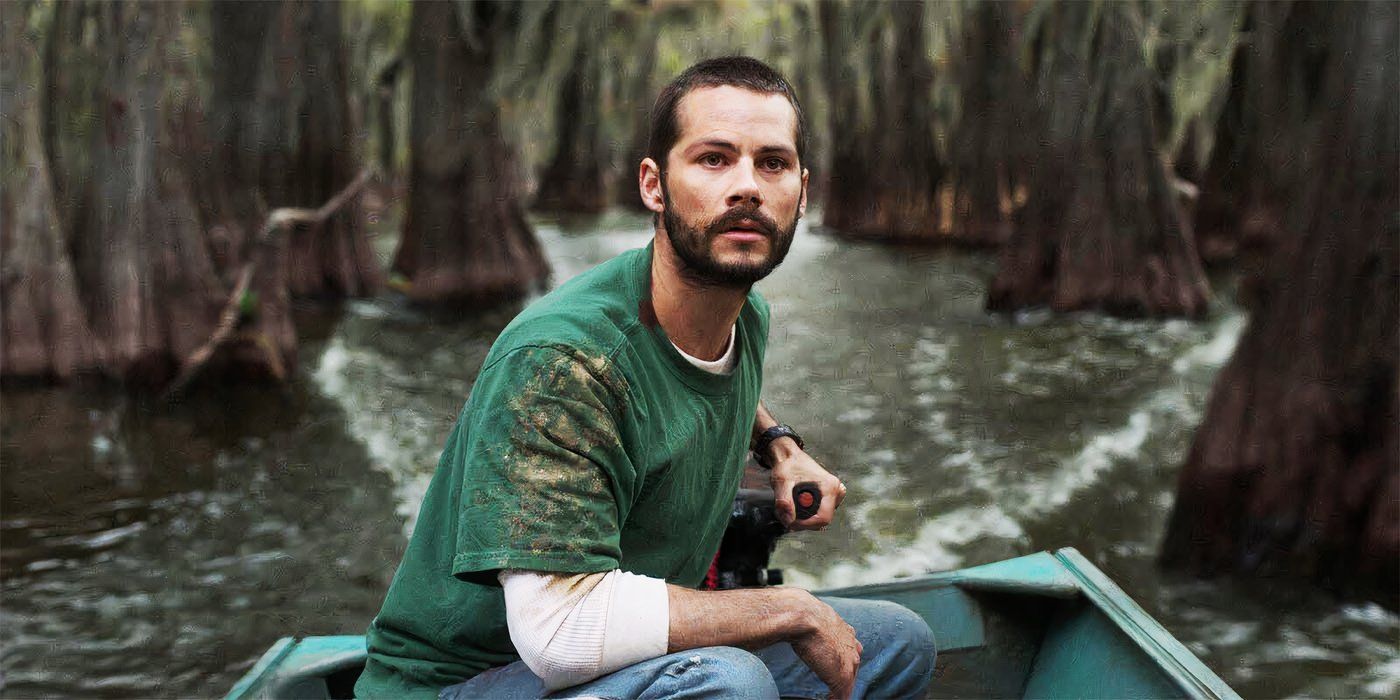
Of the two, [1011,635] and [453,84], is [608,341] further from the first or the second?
[453,84]

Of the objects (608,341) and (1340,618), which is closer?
(608,341)

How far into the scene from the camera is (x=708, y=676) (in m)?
2.20

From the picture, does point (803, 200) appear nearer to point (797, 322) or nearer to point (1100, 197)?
point (1100, 197)

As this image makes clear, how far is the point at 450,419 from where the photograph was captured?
10750 mm

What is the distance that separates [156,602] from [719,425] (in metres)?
5.17

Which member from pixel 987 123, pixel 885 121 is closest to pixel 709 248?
pixel 987 123

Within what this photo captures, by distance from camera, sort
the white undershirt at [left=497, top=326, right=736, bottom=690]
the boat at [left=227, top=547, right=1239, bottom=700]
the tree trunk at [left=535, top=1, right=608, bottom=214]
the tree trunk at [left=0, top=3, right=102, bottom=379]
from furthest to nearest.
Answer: the tree trunk at [left=535, top=1, right=608, bottom=214]
the tree trunk at [left=0, top=3, right=102, bottom=379]
the boat at [left=227, top=547, right=1239, bottom=700]
the white undershirt at [left=497, top=326, right=736, bottom=690]

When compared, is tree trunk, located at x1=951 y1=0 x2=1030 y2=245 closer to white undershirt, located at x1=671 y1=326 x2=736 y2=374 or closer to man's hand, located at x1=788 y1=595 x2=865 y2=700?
white undershirt, located at x1=671 y1=326 x2=736 y2=374

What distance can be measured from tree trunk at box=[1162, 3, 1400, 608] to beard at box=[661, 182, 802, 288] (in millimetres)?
4331

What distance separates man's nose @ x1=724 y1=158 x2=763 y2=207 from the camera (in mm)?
2383

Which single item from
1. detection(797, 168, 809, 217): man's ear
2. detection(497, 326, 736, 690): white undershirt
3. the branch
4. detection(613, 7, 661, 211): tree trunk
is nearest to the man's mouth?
detection(797, 168, 809, 217): man's ear

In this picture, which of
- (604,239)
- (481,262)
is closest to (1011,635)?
(481,262)

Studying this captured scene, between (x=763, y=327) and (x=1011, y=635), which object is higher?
(x=763, y=327)

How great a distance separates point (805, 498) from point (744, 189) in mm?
790
